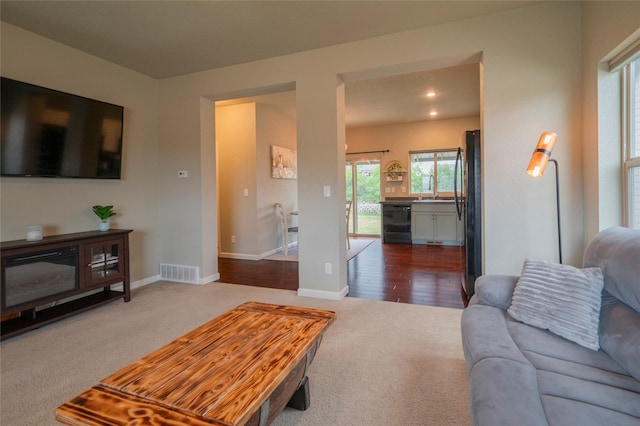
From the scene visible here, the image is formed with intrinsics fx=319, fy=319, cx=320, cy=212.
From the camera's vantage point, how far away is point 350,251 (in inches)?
235

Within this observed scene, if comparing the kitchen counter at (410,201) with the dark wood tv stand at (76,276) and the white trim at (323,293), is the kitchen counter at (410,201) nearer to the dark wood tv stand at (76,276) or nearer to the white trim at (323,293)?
the white trim at (323,293)

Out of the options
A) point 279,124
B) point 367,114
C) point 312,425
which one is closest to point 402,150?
point 367,114

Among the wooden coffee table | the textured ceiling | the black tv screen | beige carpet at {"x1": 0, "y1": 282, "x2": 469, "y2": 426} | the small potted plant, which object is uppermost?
the textured ceiling

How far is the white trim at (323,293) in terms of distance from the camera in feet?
11.1

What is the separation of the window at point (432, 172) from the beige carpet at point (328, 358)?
15.4 feet

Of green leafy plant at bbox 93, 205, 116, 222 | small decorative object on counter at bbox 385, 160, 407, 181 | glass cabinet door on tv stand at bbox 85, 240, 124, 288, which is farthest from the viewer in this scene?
small decorative object on counter at bbox 385, 160, 407, 181

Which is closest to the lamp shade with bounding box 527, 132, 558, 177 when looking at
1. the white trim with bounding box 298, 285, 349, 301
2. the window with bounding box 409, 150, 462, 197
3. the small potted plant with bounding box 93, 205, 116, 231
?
the white trim with bounding box 298, 285, 349, 301

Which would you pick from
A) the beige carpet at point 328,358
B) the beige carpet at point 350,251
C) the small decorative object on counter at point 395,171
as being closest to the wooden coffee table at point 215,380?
the beige carpet at point 328,358

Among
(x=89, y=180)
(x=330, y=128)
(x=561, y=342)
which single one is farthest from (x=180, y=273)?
(x=561, y=342)

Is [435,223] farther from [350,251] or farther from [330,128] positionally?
[330,128]

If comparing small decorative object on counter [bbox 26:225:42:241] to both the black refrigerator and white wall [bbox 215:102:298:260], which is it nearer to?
white wall [bbox 215:102:298:260]

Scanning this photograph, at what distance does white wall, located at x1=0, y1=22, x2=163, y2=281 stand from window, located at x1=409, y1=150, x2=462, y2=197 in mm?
5387

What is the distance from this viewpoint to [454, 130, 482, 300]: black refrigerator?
310cm

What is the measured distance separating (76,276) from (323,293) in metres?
2.33
